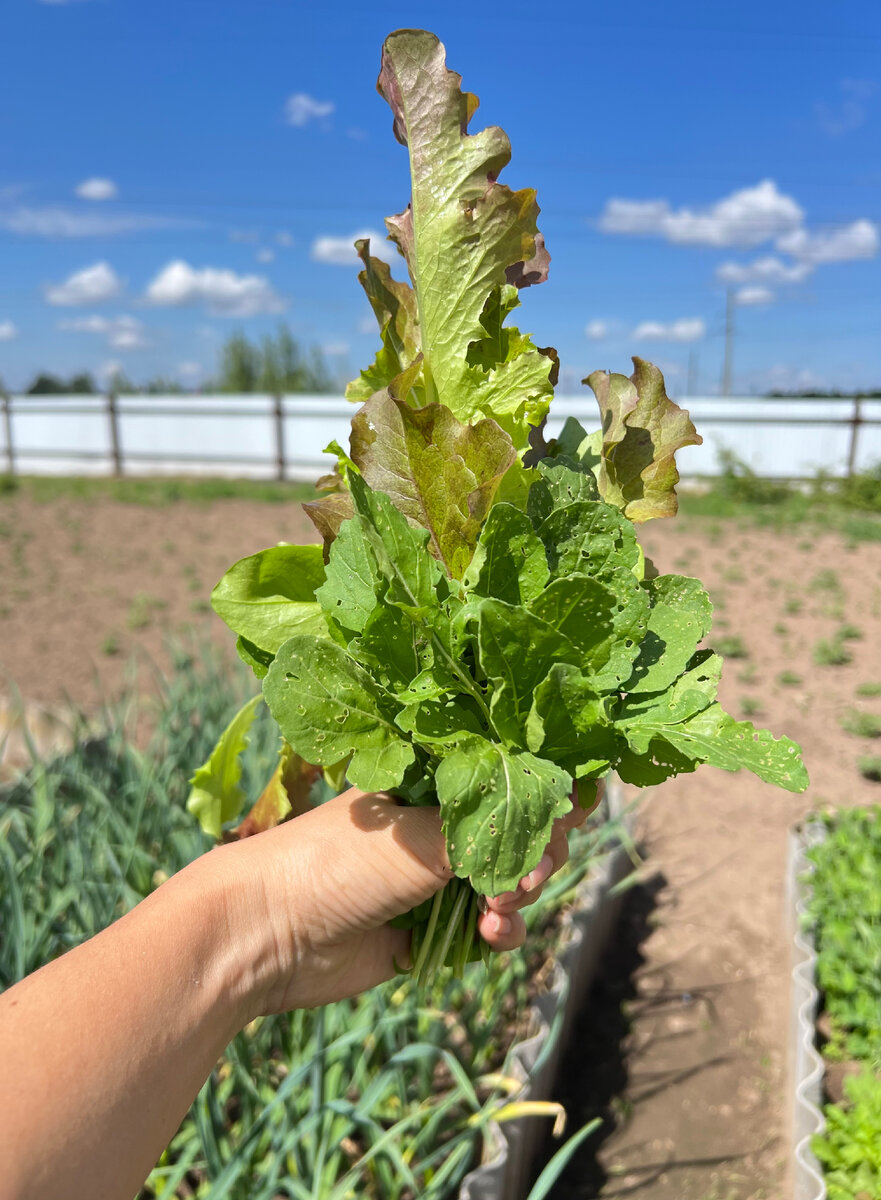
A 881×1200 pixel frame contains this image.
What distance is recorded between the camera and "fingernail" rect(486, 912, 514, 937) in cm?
115

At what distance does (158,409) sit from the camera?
16.0 m

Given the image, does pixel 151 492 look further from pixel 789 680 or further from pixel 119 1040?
pixel 119 1040

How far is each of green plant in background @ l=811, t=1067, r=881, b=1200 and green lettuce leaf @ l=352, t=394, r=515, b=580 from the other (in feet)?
5.17

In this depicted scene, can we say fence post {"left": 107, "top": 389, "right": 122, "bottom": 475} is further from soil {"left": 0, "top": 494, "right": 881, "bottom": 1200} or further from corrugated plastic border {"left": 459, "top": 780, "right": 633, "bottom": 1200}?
corrugated plastic border {"left": 459, "top": 780, "right": 633, "bottom": 1200}

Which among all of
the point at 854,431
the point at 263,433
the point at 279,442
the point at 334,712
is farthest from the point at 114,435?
the point at 334,712

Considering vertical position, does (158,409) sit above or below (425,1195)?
above

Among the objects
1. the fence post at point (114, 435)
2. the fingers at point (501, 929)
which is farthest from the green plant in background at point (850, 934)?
the fence post at point (114, 435)

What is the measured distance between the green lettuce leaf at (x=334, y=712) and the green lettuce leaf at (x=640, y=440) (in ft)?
1.28

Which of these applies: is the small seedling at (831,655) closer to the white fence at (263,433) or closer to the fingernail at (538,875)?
the fingernail at (538,875)

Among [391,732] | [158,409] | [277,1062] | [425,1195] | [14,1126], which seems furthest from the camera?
[158,409]

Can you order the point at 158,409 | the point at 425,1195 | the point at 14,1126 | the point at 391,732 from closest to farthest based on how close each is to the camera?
1. the point at 14,1126
2. the point at 391,732
3. the point at 425,1195
4. the point at 158,409

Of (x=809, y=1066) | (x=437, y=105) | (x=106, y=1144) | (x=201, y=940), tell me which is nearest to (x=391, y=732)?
(x=201, y=940)

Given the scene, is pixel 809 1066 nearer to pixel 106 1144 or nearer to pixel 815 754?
pixel 106 1144

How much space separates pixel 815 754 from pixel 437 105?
12.6 ft
